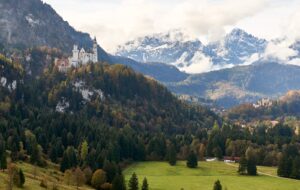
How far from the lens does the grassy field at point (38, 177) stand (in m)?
125

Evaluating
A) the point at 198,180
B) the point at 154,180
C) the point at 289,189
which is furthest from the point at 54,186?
the point at 289,189

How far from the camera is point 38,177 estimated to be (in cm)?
14325

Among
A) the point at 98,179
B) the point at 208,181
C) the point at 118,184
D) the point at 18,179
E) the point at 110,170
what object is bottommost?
the point at 118,184

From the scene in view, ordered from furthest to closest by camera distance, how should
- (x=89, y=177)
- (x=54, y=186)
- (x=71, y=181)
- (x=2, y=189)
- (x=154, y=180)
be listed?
(x=154, y=180)
(x=89, y=177)
(x=71, y=181)
(x=54, y=186)
(x=2, y=189)

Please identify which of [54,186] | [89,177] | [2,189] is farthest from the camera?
[89,177]

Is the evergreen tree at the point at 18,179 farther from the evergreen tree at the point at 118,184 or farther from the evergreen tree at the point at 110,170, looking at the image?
the evergreen tree at the point at 110,170

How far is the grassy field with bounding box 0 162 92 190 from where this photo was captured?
124844 mm

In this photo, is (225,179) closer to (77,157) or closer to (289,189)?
(289,189)

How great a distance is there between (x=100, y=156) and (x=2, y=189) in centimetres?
7471

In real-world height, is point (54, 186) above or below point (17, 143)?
below

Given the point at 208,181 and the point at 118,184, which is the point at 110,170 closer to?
the point at 118,184

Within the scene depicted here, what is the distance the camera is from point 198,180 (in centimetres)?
18250

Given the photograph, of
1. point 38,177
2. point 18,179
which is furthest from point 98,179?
point 18,179

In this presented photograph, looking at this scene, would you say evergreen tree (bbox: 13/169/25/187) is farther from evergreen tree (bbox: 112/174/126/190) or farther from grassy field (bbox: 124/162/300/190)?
grassy field (bbox: 124/162/300/190)
